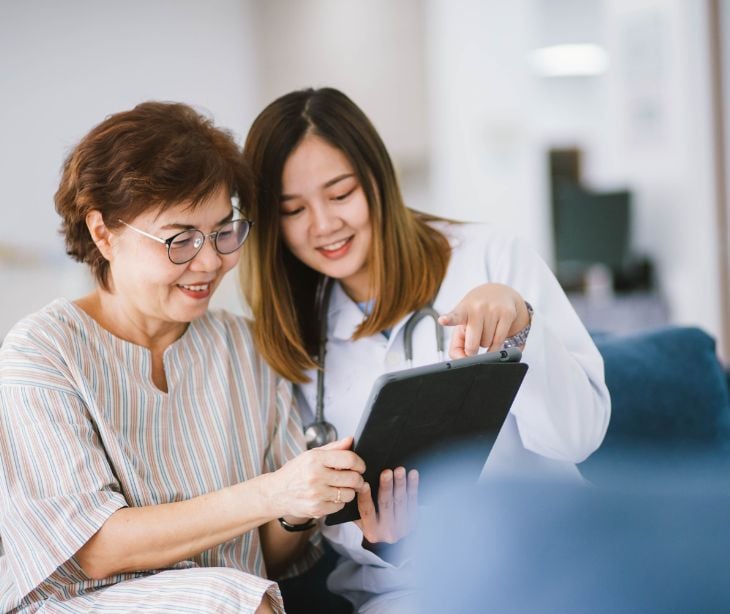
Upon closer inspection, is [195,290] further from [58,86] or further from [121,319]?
[58,86]

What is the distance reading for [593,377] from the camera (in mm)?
1525

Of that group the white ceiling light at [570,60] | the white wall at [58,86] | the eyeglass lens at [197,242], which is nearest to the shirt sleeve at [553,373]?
the eyeglass lens at [197,242]

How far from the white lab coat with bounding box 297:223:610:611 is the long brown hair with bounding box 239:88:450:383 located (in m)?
0.03

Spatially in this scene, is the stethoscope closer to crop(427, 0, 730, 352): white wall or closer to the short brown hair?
the short brown hair

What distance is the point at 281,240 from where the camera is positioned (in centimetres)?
170

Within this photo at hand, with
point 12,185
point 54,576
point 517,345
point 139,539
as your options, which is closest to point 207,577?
point 139,539

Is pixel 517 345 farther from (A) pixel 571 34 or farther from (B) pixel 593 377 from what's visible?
(A) pixel 571 34

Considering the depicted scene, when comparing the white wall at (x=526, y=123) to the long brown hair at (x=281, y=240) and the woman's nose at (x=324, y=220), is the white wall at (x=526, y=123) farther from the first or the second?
the woman's nose at (x=324, y=220)

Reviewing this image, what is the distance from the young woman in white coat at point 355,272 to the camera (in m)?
1.56

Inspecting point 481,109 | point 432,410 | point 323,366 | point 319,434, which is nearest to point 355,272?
point 323,366

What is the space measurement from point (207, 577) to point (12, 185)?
9.53 feet

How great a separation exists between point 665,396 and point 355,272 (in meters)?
0.77

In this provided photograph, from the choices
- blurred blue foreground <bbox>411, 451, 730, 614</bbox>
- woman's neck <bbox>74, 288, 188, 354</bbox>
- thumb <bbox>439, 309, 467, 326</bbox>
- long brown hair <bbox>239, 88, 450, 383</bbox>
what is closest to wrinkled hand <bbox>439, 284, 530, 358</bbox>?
thumb <bbox>439, 309, 467, 326</bbox>

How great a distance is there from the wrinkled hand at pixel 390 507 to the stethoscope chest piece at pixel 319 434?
20 cm
